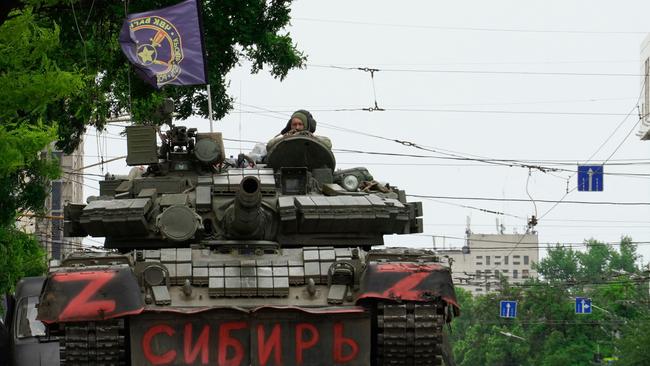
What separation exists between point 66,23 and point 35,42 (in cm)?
667

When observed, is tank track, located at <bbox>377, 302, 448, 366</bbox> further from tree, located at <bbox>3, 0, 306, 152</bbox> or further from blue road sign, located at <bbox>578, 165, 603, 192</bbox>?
blue road sign, located at <bbox>578, 165, 603, 192</bbox>

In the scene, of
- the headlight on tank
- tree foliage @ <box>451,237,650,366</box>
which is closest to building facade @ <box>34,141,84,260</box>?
the headlight on tank

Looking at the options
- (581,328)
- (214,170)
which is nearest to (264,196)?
(214,170)

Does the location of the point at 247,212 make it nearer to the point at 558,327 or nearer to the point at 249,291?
the point at 249,291

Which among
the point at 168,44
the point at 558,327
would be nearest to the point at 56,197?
the point at 168,44

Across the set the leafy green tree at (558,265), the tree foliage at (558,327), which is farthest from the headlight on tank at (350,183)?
the leafy green tree at (558,265)

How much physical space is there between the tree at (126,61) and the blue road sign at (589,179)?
15.0 m

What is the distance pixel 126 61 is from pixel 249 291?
13.7 m

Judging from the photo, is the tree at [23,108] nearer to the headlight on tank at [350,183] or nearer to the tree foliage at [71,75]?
the tree foliage at [71,75]

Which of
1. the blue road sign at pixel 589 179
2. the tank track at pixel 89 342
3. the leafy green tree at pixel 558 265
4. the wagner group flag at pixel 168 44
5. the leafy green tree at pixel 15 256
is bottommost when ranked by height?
the leafy green tree at pixel 558 265

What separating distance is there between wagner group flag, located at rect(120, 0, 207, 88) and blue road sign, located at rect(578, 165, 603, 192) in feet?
65.4

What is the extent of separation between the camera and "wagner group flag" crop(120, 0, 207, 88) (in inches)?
1017

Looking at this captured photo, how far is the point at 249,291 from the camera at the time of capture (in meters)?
17.1

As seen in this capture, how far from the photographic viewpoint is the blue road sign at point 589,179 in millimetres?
43969
